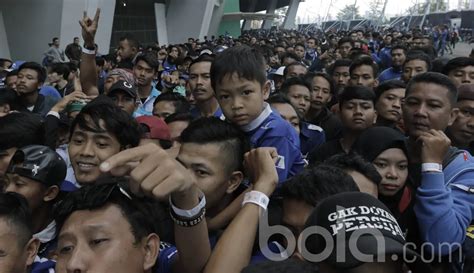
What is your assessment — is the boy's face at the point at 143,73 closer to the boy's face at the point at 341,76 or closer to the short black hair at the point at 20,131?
the short black hair at the point at 20,131

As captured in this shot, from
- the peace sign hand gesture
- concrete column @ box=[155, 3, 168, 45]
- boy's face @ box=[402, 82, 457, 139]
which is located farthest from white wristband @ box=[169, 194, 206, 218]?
concrete column @ box=[155, 3, 168, 45]

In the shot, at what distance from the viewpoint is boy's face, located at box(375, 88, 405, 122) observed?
3928mm

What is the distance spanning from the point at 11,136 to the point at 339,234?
105 inches

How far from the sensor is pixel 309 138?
4.18 metres

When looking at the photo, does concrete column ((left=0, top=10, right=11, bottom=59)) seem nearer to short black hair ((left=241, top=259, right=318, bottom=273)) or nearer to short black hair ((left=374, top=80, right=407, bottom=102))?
short black hair ((left=374, top=80, right=407, bottom=102))

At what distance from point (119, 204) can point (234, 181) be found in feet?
2.30

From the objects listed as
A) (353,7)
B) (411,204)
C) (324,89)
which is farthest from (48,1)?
(353,7)

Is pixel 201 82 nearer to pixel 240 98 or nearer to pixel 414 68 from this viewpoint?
pixel 240 98

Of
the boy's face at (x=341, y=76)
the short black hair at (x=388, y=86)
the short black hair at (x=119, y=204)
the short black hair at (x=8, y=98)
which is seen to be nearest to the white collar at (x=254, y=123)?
the short black hair at (x=119, y=204)

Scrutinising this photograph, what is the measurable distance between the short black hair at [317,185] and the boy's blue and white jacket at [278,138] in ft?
1.34

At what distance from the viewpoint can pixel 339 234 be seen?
1.36 m

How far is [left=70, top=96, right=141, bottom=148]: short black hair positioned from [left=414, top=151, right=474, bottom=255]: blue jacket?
5.54 ft

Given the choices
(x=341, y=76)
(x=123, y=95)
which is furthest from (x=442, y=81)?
(x=341, y=76)

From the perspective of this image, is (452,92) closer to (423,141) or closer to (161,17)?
(423,141)
